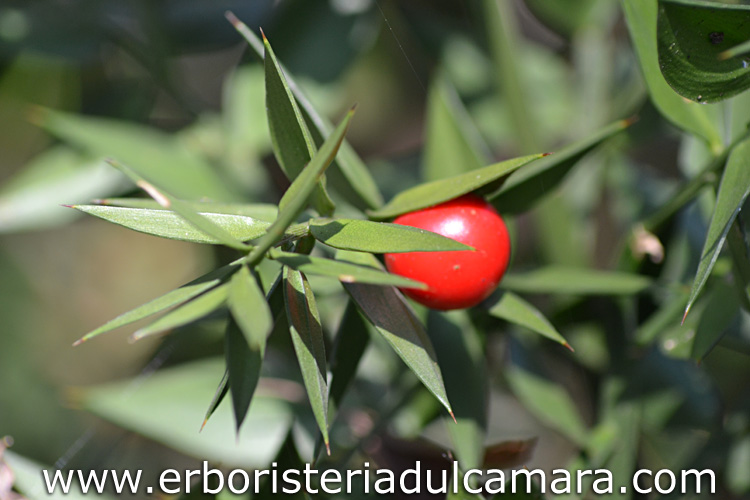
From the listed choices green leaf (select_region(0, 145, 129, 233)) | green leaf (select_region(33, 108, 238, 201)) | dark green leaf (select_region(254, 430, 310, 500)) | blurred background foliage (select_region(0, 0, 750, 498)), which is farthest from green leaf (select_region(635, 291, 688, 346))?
green leaf (select_region(0, 145, 129, 233))

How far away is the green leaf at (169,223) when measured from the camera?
1.20 ft

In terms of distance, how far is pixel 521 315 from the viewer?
48cm

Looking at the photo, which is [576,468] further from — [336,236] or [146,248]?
[146,248]

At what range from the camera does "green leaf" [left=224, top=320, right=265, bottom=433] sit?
0.37 m

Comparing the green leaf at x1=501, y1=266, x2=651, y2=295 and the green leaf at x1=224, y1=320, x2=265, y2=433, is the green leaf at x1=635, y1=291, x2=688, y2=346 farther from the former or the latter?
the green leaf at x1=224, y1=320, x2=265, y2=433

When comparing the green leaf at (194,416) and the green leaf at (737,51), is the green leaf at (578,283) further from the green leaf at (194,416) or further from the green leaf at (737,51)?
the green leaf at (194,416)

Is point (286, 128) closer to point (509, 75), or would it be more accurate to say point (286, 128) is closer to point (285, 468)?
point (285, 468)

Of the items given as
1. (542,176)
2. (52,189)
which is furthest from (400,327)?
(52,189)

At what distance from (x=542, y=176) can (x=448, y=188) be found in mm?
107

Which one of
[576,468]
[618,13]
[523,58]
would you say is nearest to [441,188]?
[576,468]

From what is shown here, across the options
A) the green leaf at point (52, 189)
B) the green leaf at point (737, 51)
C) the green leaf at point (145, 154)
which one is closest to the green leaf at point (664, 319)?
the green leaf at point (737, 51)

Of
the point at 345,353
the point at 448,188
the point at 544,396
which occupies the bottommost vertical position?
the point at 544,396

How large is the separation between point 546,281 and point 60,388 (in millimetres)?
1054

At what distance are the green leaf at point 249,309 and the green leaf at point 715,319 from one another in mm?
322
